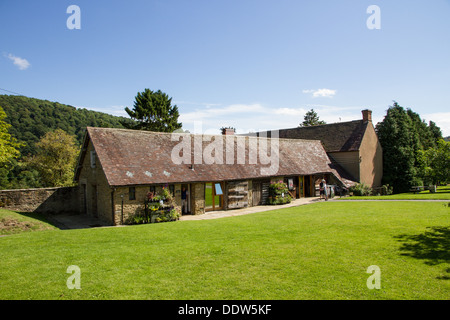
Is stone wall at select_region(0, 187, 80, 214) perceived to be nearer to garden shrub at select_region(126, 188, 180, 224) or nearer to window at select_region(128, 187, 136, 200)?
window at select_region(128, 187, 136, 200)

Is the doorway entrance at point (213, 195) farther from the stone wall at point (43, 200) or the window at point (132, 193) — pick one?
the stone wall at point (43, 200)

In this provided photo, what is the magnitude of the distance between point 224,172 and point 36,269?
14805mm

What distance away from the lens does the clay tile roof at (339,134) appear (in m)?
31.7

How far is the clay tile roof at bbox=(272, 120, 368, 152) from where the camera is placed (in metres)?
31.7

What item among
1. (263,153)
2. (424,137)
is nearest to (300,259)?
(263,153)

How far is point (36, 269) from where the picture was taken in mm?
8414

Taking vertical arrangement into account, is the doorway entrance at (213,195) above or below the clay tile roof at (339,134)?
below

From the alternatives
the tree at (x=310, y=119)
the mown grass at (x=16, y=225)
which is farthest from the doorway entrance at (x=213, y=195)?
the tree at (x=310, y=119)

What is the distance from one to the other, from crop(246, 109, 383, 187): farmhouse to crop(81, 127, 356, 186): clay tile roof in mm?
5785

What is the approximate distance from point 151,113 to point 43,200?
3240 cm

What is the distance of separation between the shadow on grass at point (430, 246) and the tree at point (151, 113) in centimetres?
4561

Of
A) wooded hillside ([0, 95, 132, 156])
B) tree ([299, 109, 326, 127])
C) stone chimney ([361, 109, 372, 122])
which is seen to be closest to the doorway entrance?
stone chimney ([361, 109, 372, 122])
